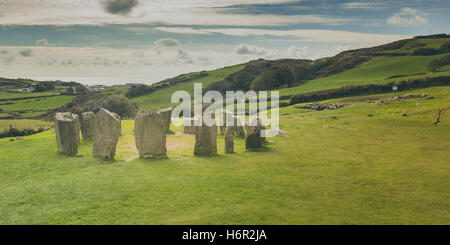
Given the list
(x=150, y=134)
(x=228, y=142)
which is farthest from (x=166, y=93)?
(x=150, y=134)

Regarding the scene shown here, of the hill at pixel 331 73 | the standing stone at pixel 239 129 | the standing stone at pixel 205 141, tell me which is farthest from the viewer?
the hill at pixel 331 73

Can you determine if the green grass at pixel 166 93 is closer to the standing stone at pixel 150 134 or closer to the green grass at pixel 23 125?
the green grass at pixel 23 125

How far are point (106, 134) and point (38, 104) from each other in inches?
2991

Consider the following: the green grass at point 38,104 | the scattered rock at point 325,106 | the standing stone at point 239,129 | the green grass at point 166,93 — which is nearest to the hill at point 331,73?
the green grass at point 166,93

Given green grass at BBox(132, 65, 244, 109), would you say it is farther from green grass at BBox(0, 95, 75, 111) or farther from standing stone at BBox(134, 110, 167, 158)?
standing stone at BBox(134, 110, 167, 158)

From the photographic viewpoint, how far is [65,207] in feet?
27.8

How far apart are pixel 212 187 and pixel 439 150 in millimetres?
13763

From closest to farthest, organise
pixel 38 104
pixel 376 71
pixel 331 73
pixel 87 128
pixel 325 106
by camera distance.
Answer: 1. pixel 87 128
2. pixel 325 106
3. pixel 38 104
4. pixel 376 71
5. pixel 331 73

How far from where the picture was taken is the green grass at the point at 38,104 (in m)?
71.6

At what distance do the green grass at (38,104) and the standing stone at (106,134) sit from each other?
227 feet

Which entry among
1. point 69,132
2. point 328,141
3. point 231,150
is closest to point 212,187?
point 231,150

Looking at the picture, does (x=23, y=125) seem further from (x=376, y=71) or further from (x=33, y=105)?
(x=376, y=71)

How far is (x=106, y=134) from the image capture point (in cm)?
1468
